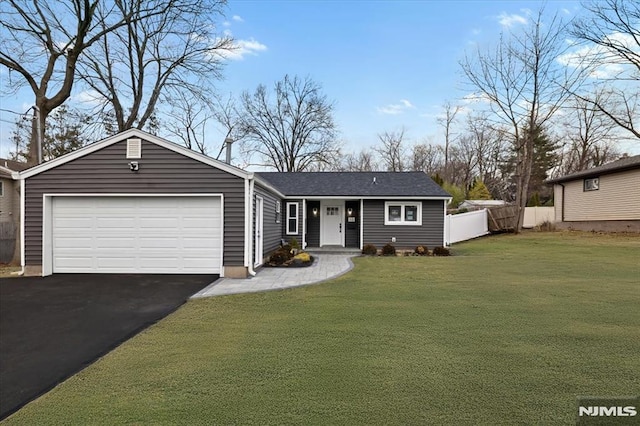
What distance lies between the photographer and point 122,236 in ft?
32.0

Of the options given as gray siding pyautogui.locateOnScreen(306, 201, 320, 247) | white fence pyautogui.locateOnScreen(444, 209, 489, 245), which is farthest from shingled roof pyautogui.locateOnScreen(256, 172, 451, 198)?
white fence pyautogui.locateOnScreen(444, 209, 489, 245)

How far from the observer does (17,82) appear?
14172mm

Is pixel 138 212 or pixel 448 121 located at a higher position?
pixel 448 121

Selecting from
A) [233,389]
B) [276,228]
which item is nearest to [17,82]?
[276,228]

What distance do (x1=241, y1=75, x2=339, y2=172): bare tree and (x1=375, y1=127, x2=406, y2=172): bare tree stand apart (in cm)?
721

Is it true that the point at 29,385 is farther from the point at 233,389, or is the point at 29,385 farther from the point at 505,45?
the point at 505,45

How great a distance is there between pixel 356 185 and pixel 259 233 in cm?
750

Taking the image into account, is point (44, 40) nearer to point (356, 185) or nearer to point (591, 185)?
point (356, 185)

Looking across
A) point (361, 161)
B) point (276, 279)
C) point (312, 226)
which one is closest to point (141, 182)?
point (276, 279)

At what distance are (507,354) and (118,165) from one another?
9739 millimetres

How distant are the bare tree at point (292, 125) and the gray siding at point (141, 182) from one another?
2550cm

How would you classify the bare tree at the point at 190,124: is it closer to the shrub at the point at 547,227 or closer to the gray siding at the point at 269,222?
the gray siding at the point at 269,222

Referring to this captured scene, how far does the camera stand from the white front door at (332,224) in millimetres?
17297

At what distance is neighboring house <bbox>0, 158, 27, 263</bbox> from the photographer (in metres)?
13.2
